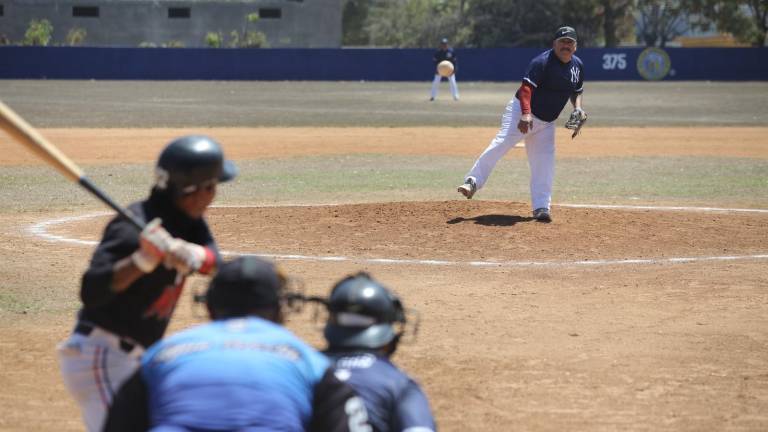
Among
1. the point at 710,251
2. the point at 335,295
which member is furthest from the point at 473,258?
the point at 335,295

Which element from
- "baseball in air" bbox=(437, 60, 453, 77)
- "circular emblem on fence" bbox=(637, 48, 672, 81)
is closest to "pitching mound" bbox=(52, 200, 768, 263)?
"baseball in air" bbox=(437, 60, 453, 77)

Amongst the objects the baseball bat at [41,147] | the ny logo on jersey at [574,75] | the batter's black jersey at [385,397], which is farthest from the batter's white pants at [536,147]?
the batter's black jersey at [385,397]

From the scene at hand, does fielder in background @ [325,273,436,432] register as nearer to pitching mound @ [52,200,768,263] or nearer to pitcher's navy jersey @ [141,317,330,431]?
pitcher's navy jersey @ [141,317,330,431]

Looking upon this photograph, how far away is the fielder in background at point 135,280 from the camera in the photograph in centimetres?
477

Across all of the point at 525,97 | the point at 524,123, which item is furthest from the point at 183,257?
the point at 525,97

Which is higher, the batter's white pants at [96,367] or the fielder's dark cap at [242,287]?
the fielder's dark cap at [242,287]

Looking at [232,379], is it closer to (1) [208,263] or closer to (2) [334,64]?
(1) [208,263]

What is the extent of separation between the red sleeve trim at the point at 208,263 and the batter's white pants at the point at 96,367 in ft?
1.87

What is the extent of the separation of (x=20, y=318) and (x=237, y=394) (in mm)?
6583

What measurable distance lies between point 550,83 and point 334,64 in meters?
50.7

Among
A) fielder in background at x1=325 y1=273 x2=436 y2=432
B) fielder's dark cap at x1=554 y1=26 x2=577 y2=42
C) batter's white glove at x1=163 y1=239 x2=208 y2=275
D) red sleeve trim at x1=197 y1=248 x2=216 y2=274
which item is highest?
fielder's dark cap at x1=554 y1=26 x2=577 y2=42

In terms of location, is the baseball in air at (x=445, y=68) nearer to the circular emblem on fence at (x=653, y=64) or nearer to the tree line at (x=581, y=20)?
the circular emblem on fence at (x=653, y=64)

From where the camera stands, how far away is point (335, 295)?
4.34 meters

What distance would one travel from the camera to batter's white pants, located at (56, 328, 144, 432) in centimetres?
496
